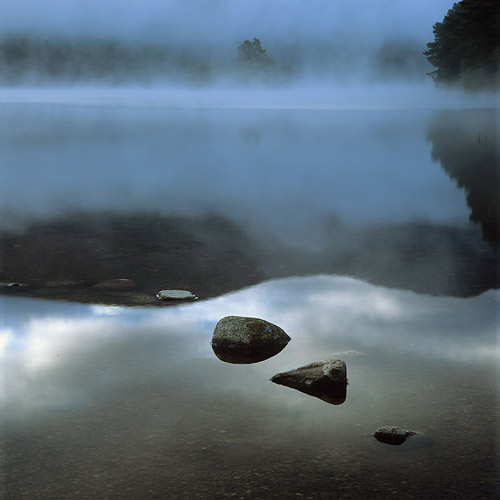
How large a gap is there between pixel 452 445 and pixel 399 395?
1.30 m

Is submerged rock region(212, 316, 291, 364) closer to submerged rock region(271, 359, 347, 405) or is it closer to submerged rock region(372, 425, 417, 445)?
submerged rock region(271, 359, 347, 405)

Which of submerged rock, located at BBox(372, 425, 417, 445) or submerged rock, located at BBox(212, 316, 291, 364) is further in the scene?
submerged rock, located at BBox(212, 316, 291, 364)

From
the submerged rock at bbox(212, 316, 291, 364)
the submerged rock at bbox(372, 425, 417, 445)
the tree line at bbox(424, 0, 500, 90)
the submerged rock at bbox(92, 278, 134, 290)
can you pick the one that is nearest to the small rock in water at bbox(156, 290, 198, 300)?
the submerged rock at bbox(92, 278, 134, 290)

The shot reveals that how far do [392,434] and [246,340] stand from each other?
3.19 meters

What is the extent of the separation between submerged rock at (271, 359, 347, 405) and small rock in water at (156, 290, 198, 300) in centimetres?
404

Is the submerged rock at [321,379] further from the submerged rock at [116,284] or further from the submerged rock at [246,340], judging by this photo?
the submerged rock at [116,284]

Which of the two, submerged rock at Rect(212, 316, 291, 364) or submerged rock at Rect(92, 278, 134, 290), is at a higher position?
submerged rock at Rect(212, 316, 291, 364)

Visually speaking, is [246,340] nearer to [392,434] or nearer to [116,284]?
[392,434]

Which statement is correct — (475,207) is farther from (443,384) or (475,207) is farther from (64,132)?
(64,132)

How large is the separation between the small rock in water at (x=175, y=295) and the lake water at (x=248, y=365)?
0.35m

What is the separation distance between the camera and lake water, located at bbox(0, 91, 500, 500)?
8000 millimetres

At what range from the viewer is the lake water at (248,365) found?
800 cm

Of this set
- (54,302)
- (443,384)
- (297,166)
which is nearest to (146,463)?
(443,384)

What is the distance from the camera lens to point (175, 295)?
1398 centimetres
